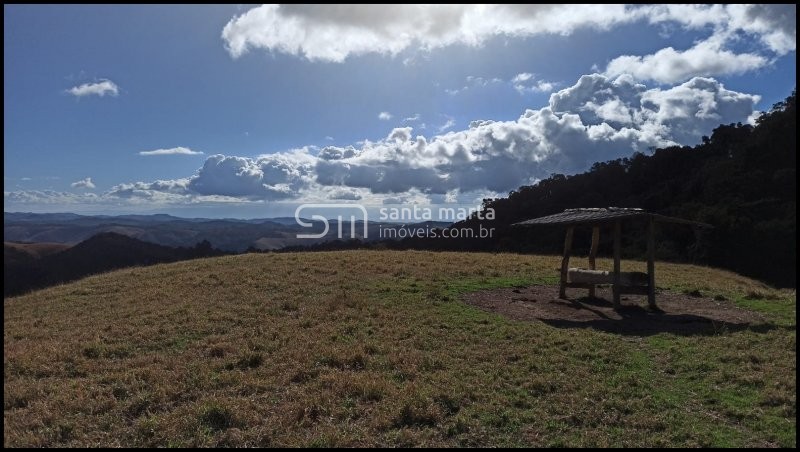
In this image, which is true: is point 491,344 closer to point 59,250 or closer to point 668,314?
point 668,314

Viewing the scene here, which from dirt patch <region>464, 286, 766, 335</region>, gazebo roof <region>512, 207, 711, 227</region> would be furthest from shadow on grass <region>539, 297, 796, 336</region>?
gazebo roof <region>512, 207, 711, 227</region>

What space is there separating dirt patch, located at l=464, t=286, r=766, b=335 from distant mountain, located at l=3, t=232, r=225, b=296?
2542 centimetres

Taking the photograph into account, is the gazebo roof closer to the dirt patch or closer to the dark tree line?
the dirt patch

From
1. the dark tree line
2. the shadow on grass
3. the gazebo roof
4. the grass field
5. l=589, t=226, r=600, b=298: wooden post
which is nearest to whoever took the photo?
the grass field

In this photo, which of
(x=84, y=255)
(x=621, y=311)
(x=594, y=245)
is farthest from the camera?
(x=84, y=255)

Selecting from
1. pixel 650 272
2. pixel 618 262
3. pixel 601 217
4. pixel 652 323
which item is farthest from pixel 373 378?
pixel 650 272

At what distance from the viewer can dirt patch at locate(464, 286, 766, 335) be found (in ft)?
36.0

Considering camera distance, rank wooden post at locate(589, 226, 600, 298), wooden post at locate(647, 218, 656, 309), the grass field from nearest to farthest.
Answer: the grass field < wooden post at locate(647, 218, 656, 309) < wooden post at locate(589, 226, 600, 298)

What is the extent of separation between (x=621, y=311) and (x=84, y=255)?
141 feet

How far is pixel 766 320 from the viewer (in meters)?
11.3

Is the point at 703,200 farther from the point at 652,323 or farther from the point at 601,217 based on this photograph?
the point at 652,323

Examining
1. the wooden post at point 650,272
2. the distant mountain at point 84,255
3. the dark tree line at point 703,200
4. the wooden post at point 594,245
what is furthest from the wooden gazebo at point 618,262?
the distant mountain at point 84,255

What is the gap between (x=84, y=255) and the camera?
42.8 meters

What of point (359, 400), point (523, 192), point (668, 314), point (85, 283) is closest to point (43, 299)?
point (85, 283)
